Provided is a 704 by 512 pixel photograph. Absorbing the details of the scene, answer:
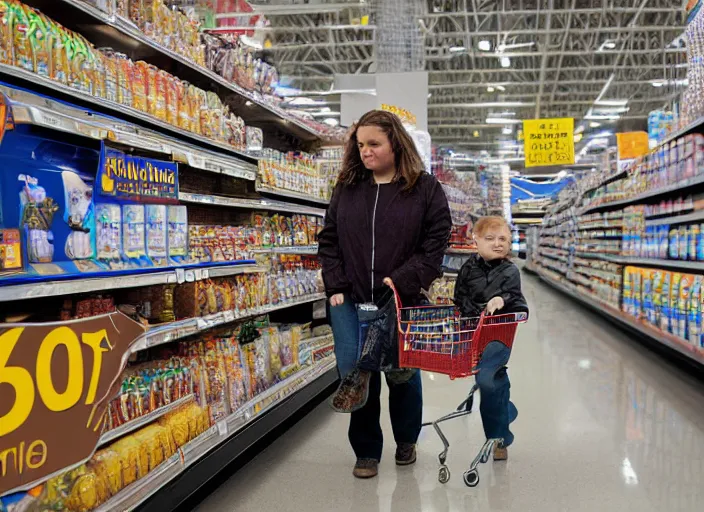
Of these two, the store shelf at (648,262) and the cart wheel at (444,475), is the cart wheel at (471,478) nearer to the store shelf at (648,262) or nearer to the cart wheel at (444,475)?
the cart wheel at (444,475)

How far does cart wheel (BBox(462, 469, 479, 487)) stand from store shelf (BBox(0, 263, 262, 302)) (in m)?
1.37

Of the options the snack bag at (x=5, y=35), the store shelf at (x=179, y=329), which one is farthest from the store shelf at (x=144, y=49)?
the store shelf at (x=179, y=329)

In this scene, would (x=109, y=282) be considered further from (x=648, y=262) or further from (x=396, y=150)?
(x=648, y=262)

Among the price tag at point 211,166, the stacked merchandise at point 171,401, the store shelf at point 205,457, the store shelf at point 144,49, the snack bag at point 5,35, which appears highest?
the store shelf at point 144,49

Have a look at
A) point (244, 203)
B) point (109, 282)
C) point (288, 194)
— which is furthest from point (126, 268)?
point (288, 194)

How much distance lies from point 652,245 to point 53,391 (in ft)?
17.7

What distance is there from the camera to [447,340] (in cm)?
247

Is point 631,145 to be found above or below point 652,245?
above

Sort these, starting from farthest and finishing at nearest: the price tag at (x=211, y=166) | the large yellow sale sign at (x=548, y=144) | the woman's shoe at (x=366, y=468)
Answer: the large yellow sale sign at (x=548, y=144), the woman's shoe at (x=366, y=468), the price tag at (x=211, y=166)

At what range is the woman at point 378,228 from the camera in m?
2.47

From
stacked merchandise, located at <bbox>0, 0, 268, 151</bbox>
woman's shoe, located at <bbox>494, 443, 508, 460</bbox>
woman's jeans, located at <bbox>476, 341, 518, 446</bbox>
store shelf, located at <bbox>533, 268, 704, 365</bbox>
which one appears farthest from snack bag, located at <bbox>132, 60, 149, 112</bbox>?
store shelf, located at <bbox>533, 268, 704, 365</bbox>

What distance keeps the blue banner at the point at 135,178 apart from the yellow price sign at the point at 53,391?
43cm

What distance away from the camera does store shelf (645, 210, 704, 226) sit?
4410 millimetres

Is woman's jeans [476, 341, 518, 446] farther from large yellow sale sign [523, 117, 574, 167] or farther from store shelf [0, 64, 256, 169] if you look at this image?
large yellow sale sign [523, 117, 574, 167]
